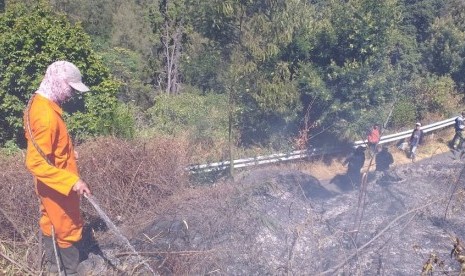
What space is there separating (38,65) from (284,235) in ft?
26.7

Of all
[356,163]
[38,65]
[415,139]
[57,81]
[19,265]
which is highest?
[57,81]

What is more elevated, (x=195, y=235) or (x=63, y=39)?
(x=63, y=39)

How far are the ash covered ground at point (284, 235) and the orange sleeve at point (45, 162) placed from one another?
1072mm

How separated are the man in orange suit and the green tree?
678cm

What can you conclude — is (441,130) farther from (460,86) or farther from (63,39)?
(63,39)

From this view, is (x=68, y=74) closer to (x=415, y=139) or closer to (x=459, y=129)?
(x=415, y=139)

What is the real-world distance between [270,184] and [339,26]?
24.3 ft

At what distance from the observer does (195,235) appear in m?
4.96

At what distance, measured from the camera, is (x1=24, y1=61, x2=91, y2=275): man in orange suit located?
3.69 m

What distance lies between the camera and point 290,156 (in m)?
11.9

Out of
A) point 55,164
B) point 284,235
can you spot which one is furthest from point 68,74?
point 284,235

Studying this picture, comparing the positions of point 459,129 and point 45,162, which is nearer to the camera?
point 45,162

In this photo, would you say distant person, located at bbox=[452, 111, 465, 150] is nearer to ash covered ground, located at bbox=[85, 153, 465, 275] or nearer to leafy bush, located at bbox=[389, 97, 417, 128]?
leafy bush, located at bbox=[389, 97, 417, 128]

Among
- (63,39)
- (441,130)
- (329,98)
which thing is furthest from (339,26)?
(63,39)
